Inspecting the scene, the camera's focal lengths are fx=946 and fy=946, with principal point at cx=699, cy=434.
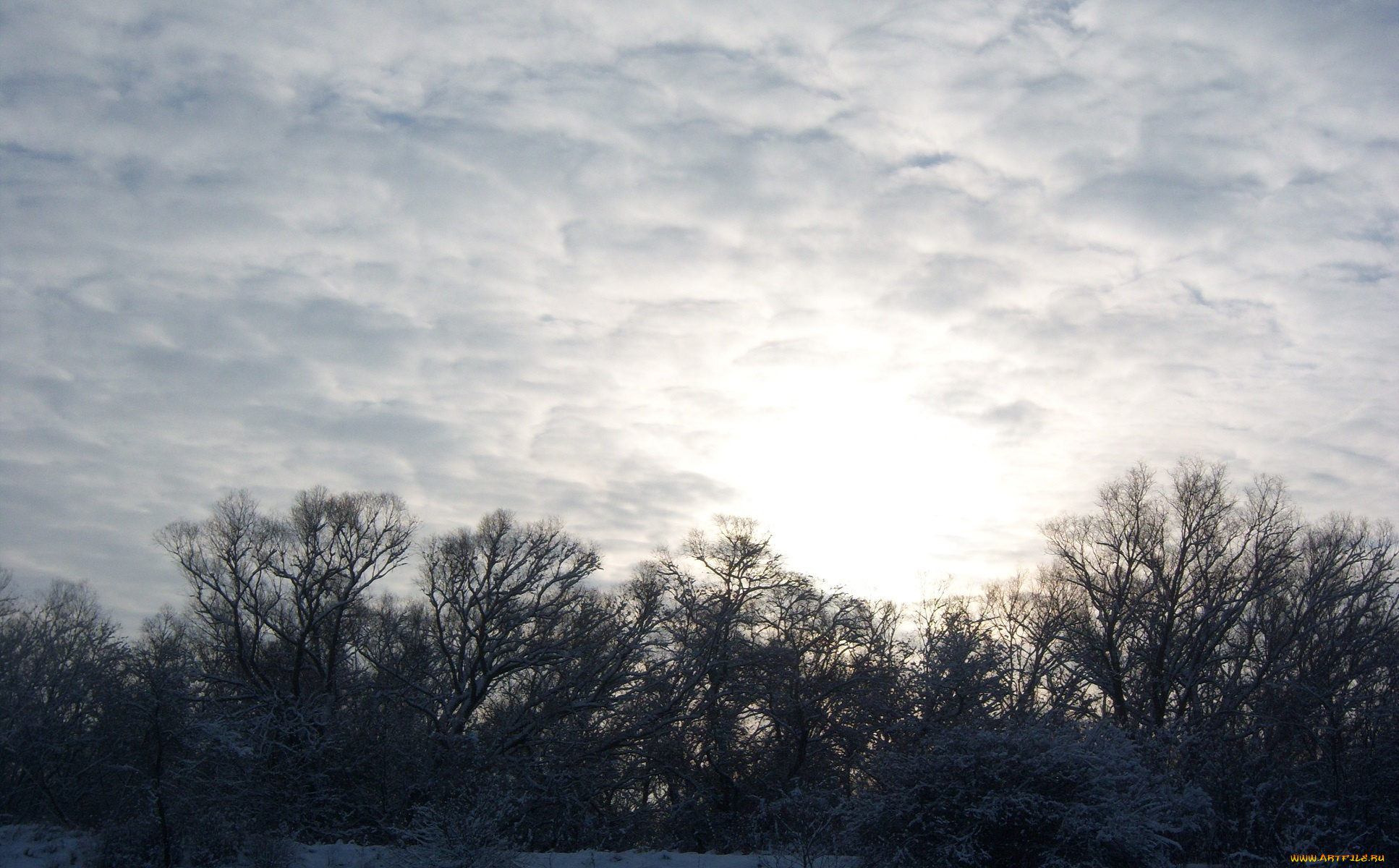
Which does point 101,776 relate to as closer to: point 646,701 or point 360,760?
point 360,760

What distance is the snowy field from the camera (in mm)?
15906

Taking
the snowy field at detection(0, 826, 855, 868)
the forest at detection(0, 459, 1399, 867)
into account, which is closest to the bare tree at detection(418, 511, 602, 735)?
the forest at detection(0, 459, 1399, 867)

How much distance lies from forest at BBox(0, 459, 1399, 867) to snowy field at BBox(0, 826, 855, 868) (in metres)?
0.94

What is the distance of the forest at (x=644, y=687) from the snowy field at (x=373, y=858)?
94cm

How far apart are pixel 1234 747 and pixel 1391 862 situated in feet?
23.5

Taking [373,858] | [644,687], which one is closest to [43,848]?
[373,858]

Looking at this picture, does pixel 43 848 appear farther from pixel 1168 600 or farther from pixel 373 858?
pixel 1168 600

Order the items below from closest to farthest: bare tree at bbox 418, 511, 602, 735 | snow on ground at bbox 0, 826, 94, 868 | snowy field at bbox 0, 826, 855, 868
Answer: snowy field at bbox 0, 826, 855, 868
snow on ground at bbox 0, 826, 94, 868
bare tree at bbox 418, 511, 602, 735

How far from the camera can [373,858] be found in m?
18.4

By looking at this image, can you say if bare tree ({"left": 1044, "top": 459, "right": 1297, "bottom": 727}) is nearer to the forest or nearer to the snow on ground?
the forest

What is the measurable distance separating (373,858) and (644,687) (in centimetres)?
1323

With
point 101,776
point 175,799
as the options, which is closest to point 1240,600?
point 175,799

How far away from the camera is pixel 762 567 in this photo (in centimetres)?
3781

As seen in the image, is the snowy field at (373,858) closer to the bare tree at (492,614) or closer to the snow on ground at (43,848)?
the snow on ground at (43,848)
